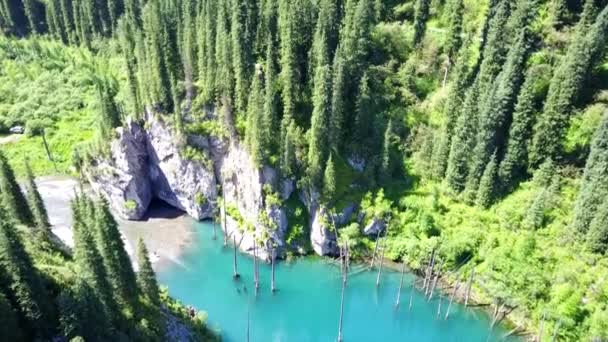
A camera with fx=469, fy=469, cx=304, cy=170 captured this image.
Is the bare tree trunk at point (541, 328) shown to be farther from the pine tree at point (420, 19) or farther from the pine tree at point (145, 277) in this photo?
the pine tree at point (420, 19)

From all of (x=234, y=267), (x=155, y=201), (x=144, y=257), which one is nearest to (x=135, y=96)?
(x=155, y=201)

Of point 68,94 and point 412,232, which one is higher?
point 68,94

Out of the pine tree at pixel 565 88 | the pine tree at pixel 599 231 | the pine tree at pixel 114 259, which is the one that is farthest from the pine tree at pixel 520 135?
the pine tree at pixel 114 259

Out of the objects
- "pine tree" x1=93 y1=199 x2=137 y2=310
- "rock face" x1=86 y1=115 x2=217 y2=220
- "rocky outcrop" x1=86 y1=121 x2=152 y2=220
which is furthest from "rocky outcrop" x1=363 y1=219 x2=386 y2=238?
"rocky outcrop" x1=86 y1=121 x2=152 y2=220

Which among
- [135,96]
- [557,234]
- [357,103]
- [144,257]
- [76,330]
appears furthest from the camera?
[135,96]

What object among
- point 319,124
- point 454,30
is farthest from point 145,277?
point 454,30

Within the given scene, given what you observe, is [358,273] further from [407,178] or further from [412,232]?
[407,178]

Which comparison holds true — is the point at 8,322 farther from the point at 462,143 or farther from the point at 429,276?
the point at 462,143
